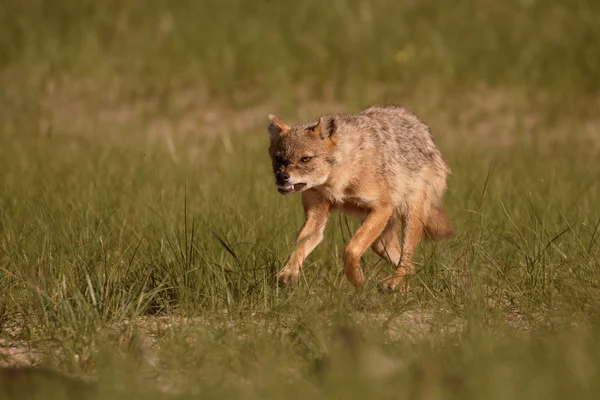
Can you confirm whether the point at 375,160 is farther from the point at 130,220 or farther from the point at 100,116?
the point at 100,116

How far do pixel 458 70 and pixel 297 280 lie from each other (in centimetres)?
836

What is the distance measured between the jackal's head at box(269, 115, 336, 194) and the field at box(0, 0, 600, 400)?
45cm

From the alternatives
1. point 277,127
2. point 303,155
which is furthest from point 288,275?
point 277,127

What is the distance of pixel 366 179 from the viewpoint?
731 cm

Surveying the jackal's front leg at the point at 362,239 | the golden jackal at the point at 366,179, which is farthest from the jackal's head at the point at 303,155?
the jackal's front leg at the point at 362,239

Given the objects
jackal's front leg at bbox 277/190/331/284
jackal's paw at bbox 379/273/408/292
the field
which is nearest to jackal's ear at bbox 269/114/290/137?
jackal's front leg at bbox 277/190/331/284

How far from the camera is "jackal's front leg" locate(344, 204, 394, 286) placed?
22.6 ft

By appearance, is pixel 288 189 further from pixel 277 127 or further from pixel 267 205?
pixel 267 205

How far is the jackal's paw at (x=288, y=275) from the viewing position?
6.66m

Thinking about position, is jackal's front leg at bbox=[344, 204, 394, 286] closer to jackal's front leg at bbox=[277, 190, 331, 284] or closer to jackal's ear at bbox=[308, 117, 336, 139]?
jackal's front leg at bbox=[277, 190, 331, 284]

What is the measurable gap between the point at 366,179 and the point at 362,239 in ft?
1.41

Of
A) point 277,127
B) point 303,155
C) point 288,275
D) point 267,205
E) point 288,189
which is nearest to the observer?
point 288,275

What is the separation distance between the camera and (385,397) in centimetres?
424

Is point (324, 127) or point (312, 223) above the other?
point (324, 127)
